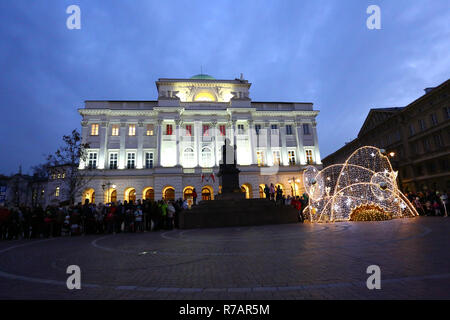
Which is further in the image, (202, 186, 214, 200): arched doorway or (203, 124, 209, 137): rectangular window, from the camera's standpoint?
(203, 124, 209, 137): rectangular window

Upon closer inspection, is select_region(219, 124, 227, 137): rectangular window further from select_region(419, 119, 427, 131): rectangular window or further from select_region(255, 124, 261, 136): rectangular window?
select_region(419, 119, 427, 131): rectangular window

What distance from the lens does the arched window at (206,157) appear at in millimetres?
38062

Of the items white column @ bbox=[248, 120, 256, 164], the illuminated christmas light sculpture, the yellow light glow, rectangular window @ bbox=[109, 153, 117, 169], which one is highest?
the yellow light glow

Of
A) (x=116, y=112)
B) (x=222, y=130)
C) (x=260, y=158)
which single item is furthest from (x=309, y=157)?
(x=116, y=112)

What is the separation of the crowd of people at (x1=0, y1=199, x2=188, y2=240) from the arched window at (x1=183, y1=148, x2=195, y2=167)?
21.2m

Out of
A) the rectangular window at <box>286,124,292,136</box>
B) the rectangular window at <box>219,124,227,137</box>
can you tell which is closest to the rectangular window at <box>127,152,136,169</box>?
the rectangular window at <box>219,124,227,137</box>

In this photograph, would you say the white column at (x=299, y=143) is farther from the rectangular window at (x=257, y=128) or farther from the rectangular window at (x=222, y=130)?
the rectangular window at (x=222, y=130)

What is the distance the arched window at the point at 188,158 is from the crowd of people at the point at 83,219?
21193 millimetres

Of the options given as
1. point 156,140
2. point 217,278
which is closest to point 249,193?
point 156,140

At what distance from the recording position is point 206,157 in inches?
1512

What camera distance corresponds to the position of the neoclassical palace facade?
117ft

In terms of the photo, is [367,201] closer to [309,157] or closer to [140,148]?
[309,157]
